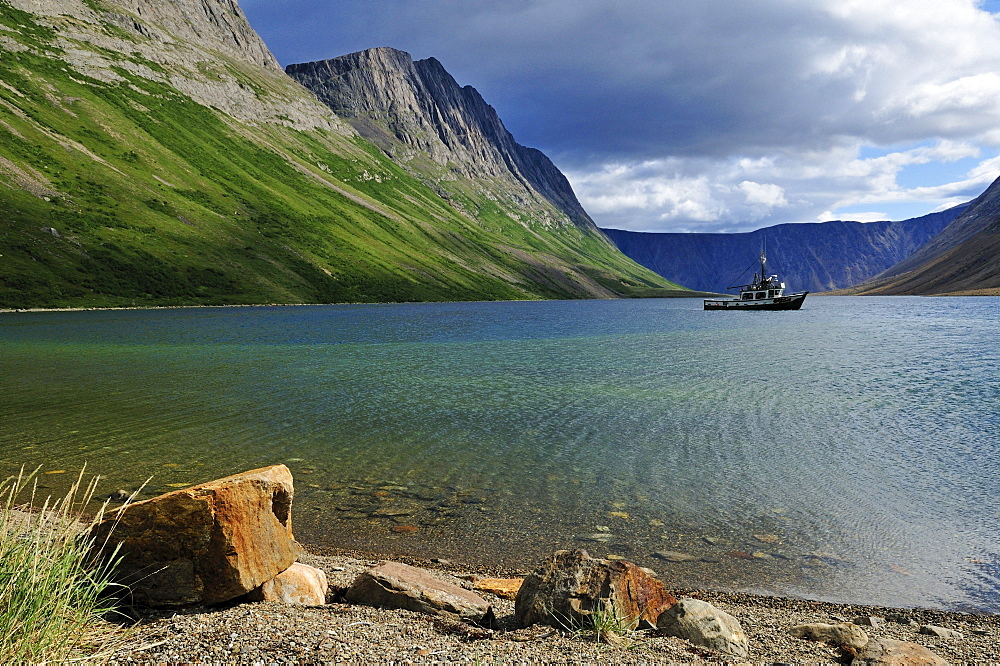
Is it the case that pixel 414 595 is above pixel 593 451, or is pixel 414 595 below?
above

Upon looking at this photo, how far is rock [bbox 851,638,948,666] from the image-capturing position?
8930 millimetres

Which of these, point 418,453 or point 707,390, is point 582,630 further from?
point 707,390

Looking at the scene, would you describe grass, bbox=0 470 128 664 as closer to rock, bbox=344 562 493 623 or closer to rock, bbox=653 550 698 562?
rock, bbox=344 562 493 623

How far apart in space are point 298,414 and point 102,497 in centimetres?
1348

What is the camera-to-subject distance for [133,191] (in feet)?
593

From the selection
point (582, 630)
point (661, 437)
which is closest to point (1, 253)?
point (661, 437)

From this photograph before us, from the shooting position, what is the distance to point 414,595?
1068 centimetres

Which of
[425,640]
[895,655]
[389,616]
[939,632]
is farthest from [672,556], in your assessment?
[425,640]

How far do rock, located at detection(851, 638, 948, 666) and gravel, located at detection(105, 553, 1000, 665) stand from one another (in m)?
0.44

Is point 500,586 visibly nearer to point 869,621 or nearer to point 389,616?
point 389,616

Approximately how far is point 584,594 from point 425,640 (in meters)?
2.77

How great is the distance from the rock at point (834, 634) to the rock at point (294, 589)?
29.4ft

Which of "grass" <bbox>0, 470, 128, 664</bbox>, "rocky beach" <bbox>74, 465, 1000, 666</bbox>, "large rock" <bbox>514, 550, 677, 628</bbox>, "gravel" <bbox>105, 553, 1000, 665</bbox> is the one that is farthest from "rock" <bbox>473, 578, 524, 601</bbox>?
"grass" <bbox>0, 470, 128, 664</bbox>

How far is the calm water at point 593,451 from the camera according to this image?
15641 mm
